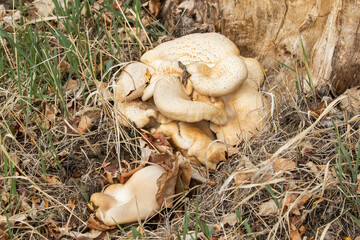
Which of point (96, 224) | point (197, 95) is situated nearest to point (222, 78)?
point (197, 95)

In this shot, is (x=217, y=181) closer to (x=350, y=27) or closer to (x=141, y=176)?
(x=141, y=176)

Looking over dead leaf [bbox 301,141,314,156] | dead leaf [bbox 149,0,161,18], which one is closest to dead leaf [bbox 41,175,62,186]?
dead leaf [bbox 301,141,314,156]

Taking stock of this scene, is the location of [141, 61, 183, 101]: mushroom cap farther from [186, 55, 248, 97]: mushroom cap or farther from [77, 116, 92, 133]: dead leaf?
[77, 116, 92, 133]: dead leaf

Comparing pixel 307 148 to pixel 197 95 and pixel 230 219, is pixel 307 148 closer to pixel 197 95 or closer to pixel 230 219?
pixel 230 219

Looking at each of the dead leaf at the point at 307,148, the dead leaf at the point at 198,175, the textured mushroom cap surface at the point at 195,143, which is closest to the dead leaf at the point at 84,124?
the textured mushroom cap surface at the point at 195,143

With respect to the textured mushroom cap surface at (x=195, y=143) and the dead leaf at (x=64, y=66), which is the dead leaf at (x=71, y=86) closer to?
the dead leaf at (x=64, y=66)

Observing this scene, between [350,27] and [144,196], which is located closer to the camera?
[144,196]

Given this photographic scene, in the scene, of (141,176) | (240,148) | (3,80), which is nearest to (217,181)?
(240,148)
